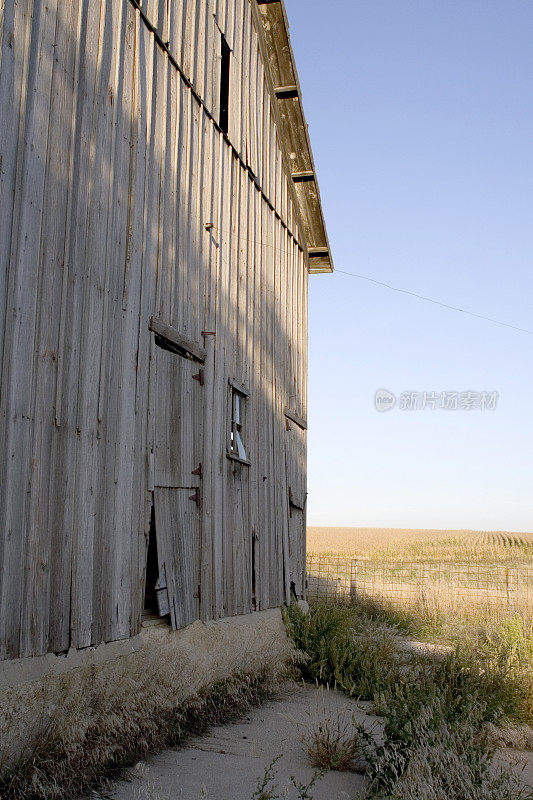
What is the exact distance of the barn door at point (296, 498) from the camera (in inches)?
451

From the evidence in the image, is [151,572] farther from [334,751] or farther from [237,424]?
[237,424]

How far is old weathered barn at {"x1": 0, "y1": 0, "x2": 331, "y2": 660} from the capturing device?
5312 mm

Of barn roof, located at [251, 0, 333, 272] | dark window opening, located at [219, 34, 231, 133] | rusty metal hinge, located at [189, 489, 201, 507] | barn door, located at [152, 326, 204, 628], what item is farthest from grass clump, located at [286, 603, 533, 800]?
dark window opening, located at [219, 34, 231, 133]

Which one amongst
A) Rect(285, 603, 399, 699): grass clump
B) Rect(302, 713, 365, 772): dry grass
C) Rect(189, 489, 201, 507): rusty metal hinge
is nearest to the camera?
Rect(302, 713, 365, 772): dry grass

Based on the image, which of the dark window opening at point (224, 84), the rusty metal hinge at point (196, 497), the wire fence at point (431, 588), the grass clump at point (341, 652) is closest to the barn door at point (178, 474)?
the rusty metal hinge at point (196, 497)

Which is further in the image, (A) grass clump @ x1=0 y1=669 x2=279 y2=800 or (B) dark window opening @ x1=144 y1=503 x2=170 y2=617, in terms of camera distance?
(B) dark window opening @ x1=144 y1=503 x2=170 y2=617

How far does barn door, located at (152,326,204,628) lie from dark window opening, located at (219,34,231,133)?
11.3 feet

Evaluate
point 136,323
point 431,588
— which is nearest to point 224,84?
point 136,323

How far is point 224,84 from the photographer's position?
9734mm

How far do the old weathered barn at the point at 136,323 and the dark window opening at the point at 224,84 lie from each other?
3 centimetres

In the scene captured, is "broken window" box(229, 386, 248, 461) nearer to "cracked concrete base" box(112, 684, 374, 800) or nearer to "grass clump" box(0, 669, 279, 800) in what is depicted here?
"grass clump" box(0, 669, 279, 800)

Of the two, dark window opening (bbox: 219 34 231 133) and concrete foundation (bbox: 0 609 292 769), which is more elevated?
dark window opening (bbox: 219 34 231 133)

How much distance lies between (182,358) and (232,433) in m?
1.71

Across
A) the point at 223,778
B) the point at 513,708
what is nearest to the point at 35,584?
the point at 223,778
